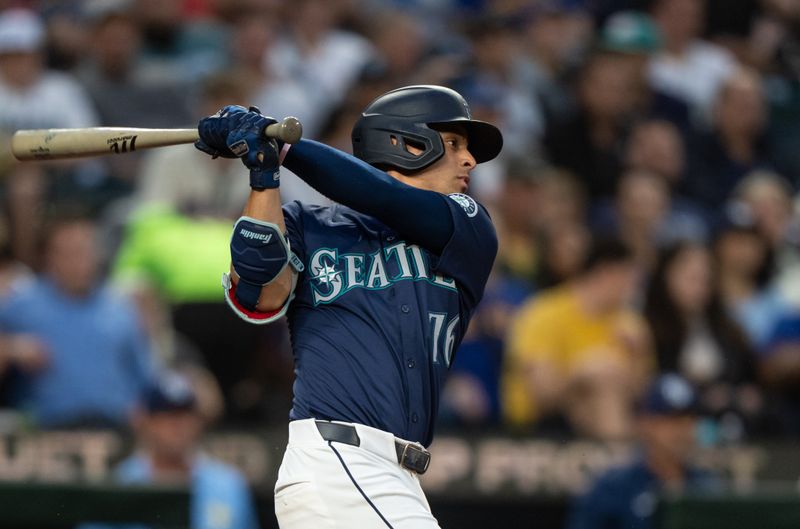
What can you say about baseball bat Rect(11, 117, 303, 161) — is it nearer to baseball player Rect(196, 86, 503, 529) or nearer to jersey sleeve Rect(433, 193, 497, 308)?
baseball player Rect(196, 86, 503, 529)

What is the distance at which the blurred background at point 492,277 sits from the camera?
19.7 ft

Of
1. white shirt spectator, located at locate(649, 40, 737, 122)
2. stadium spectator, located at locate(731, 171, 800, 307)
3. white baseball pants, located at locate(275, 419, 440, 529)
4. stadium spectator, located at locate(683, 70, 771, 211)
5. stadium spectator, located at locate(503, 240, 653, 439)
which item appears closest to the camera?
white baseball pants, located at locate(275, 419, 440, 529)

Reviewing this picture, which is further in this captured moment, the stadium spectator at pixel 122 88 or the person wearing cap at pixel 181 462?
the stadium spectator at pixel 122 88

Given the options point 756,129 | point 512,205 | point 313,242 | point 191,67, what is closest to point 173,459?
point 313,242

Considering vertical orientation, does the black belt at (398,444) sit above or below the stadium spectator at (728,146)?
below

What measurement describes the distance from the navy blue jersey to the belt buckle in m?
0.05

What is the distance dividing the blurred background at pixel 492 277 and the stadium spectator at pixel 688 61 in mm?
23

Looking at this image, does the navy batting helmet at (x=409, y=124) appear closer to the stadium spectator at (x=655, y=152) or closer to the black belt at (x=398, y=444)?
the black belt at (x=398, y=444)

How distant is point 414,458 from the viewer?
353 centimetres

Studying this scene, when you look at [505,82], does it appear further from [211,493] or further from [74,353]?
[211,493]

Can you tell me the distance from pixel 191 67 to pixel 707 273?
137 inches

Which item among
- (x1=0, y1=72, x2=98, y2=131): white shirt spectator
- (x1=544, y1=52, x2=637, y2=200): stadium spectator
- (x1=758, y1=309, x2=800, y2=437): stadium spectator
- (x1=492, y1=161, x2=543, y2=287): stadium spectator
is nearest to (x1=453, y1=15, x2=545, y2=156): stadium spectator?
(x1=544, y1=52, x2=637, y2=200): stadium spectator

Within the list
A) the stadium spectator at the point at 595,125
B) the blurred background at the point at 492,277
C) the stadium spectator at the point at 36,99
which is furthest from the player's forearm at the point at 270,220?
the stadium spectator at the point at 595,125

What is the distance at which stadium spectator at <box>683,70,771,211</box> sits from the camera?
905 centimetres
